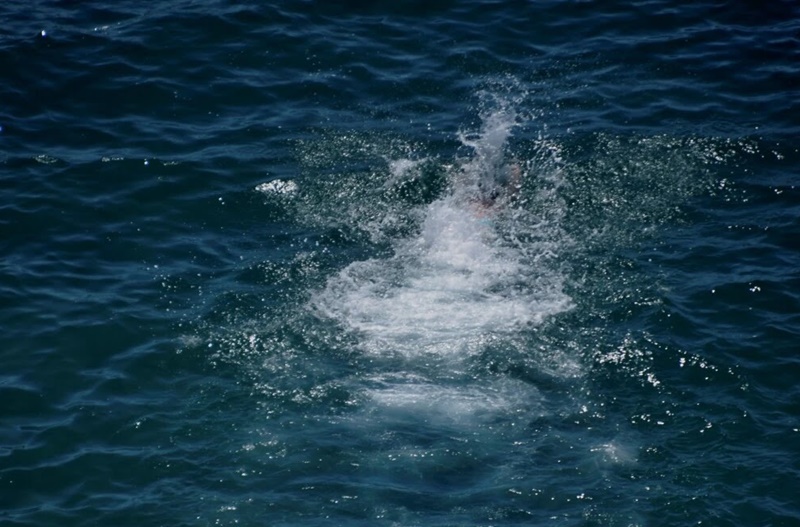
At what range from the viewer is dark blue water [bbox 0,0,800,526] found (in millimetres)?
13188

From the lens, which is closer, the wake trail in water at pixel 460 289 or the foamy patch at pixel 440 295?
the wake trail in water at pixel 460 289

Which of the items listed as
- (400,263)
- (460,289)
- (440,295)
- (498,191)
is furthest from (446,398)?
(498,191)

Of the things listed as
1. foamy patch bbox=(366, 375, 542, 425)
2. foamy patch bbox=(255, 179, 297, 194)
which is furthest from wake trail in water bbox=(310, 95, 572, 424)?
foamy patch bbox=(255, 179, 297, 194)

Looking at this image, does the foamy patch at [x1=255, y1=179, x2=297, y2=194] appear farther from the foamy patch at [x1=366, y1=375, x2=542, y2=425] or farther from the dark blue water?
the foamy patch at [x1=366, y1=375, x2=542, y2=425]

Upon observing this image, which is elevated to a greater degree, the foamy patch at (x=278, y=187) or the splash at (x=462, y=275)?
the foamy patch at (x=278, y=187)

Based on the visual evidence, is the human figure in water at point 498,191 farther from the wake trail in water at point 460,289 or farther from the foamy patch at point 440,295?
the foamy patch at point 440,295

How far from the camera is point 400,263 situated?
672 inches

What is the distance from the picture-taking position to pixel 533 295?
16.1 metres

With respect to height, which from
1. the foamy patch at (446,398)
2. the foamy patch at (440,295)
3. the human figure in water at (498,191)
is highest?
the human figure in water at (498,191)

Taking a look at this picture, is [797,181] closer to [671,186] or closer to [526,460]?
[671,186]

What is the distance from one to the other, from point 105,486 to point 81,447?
2.72ft

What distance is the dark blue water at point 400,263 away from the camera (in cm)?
1319

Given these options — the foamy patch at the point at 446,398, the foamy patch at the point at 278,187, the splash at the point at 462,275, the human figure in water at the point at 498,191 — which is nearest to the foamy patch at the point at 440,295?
the splash at the point at 462,275

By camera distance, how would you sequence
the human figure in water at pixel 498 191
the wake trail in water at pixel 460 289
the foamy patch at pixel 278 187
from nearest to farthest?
1. the wake trail in water at pixel 460 289
2. the human figure in water at pixel 498 191
3. the foamy patch at pixel 278 187
